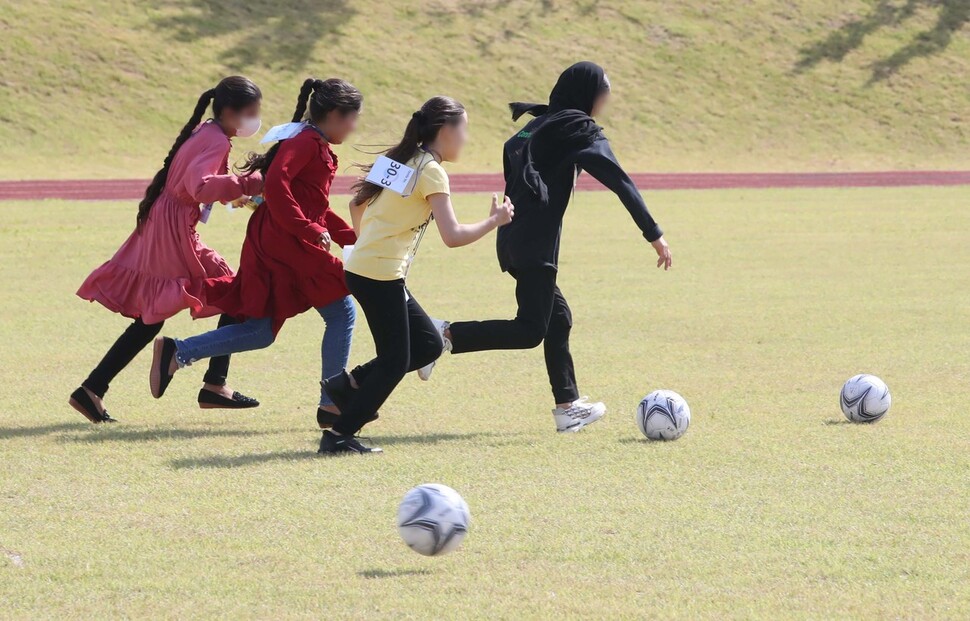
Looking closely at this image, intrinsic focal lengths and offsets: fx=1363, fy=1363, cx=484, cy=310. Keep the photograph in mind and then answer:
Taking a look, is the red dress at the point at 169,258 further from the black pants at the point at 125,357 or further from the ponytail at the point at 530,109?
the ponytail at the point at 530,109

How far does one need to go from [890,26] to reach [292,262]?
45.4m

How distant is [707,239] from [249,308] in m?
12.4

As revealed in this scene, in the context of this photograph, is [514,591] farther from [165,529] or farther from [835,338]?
[835,338]

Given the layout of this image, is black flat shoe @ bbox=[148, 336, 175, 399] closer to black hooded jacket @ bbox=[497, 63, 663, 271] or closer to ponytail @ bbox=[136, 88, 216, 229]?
ponytail @ bbox=[136, 88, 216, 229]

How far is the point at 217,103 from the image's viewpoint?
7180 millimetres

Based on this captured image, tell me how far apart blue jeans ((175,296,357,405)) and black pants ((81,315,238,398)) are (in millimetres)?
290

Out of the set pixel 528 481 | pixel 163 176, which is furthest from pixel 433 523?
pixel 163 176

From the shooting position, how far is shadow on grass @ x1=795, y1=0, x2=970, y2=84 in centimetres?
4656

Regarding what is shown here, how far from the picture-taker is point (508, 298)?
41.5 feet

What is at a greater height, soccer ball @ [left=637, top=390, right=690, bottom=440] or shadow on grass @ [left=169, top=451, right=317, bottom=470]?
shadow on grass @ [left=169, top=451, right=317, bottom=470]

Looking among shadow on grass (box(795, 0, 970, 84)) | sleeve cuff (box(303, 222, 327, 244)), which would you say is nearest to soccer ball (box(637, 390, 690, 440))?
sleeve cuff (box(303, 222, 327, 244))

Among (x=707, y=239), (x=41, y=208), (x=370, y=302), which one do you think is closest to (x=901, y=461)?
(x=370, y=302)

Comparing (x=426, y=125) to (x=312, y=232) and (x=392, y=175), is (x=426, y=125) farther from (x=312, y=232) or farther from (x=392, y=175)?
(x=312, y=232)

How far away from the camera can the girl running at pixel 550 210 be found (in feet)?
22.7
